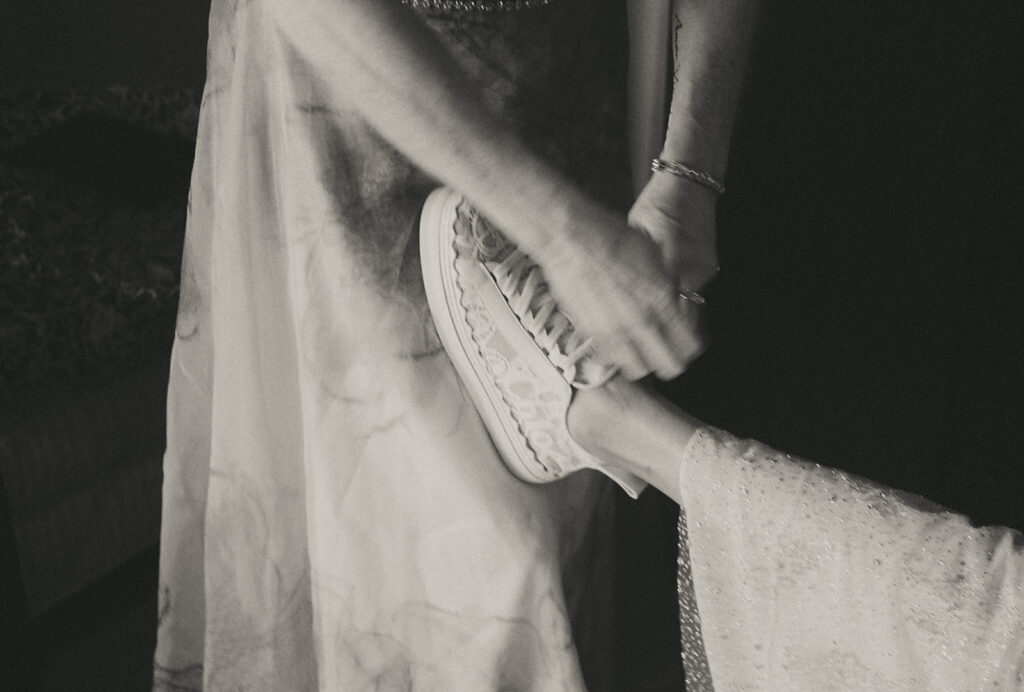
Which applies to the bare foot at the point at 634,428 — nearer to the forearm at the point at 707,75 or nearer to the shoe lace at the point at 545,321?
the shoe lace at the point at 545,321

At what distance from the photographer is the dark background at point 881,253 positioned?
580 mm

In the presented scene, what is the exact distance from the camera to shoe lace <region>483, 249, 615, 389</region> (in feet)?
1.64

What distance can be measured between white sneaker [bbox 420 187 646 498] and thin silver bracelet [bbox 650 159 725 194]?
117mm

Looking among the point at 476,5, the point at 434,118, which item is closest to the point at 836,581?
the point at 434,118

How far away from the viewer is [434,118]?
Result: 48 centimetres

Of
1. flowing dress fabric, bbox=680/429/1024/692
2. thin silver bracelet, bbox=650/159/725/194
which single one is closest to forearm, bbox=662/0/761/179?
thin silver bracelet, bbox=650/159/725/194

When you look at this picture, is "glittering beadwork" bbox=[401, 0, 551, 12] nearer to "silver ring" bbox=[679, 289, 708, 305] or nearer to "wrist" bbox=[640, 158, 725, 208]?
"wrist" bbox=[640, 158, 725, 208]

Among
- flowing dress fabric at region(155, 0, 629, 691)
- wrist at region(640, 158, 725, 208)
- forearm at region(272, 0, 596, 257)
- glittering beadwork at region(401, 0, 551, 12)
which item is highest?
glittering beadwork at region(401, 0, 551, 12)

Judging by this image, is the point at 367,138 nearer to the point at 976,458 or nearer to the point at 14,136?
the point at 976,458

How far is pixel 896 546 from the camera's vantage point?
1.35 ft

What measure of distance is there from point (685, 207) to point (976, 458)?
31 cm

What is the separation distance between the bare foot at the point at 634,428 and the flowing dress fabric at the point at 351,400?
12 cm

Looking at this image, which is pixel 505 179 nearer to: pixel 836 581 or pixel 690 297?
pixel 690 297

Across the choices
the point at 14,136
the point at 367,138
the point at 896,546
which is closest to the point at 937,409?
the point at 896,546
